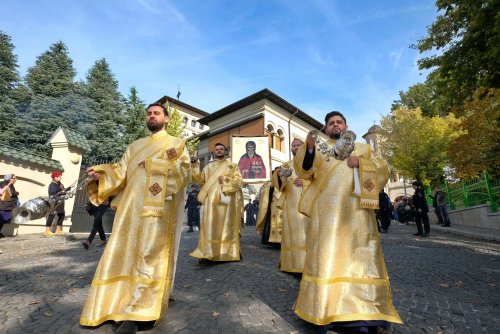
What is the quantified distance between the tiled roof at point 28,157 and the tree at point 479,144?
17.3m

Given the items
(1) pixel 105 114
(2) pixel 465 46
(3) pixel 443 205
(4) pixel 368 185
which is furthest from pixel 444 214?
(1) pixel 105 114

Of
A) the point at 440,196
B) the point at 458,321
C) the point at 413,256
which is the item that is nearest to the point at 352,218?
the point at 458,321

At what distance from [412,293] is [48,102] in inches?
1299

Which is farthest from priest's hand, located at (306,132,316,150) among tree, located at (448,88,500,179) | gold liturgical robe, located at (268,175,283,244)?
tree, located at (448,88,500,179)

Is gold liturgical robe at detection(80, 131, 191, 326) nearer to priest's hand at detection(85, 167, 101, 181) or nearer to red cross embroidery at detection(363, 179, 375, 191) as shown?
priest's hand at detection(85, 167, 101, 181)

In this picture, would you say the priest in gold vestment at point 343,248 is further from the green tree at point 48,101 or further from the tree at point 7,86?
the tree at point 7,86

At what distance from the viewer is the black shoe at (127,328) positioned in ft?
8.81

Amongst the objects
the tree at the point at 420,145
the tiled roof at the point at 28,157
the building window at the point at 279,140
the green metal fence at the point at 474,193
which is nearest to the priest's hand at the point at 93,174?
the tiled roof at the point at 28,157

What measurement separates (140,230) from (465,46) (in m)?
10.2

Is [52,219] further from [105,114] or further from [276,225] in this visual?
[105,114]

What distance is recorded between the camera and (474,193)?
14320 millimetres

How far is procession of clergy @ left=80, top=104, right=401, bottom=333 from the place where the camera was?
279cm

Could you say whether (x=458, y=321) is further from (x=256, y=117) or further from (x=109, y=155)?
(x=109, y=155)

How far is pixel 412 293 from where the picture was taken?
13.9ft
